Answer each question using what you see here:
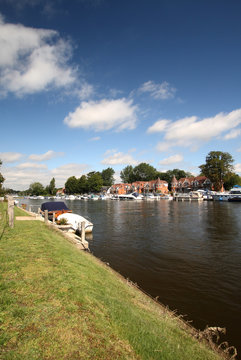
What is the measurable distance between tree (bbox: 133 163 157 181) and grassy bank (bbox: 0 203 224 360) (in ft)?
529

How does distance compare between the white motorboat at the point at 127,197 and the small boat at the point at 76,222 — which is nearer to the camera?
the small boat at the point at 76,222

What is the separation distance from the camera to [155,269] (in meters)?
13.0

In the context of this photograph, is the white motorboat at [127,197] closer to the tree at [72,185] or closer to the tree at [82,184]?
the tree at [82,184]

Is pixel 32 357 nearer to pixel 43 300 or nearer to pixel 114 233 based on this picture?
pixel 43 300

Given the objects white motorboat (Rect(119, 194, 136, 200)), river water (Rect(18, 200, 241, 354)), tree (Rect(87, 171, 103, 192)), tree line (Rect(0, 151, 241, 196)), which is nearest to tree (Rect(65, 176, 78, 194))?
tree line (Rect(0, 151, 241, 196))

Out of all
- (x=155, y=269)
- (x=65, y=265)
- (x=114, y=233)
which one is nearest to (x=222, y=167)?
(x=114, y=233)

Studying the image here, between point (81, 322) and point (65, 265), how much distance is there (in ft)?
11.8

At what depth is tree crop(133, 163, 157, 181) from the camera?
166875 millimetres

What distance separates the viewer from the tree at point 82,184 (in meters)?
163

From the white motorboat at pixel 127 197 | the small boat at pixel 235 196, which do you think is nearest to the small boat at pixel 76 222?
the small boat at pixel 235 196

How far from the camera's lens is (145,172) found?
548ft

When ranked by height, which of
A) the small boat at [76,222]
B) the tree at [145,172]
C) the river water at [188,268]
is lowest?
the river water at [188,268]

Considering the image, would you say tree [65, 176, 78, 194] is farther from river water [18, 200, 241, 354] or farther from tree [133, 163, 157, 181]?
river water [18, 200, 241, 354]

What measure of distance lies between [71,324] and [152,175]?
165648 mm
